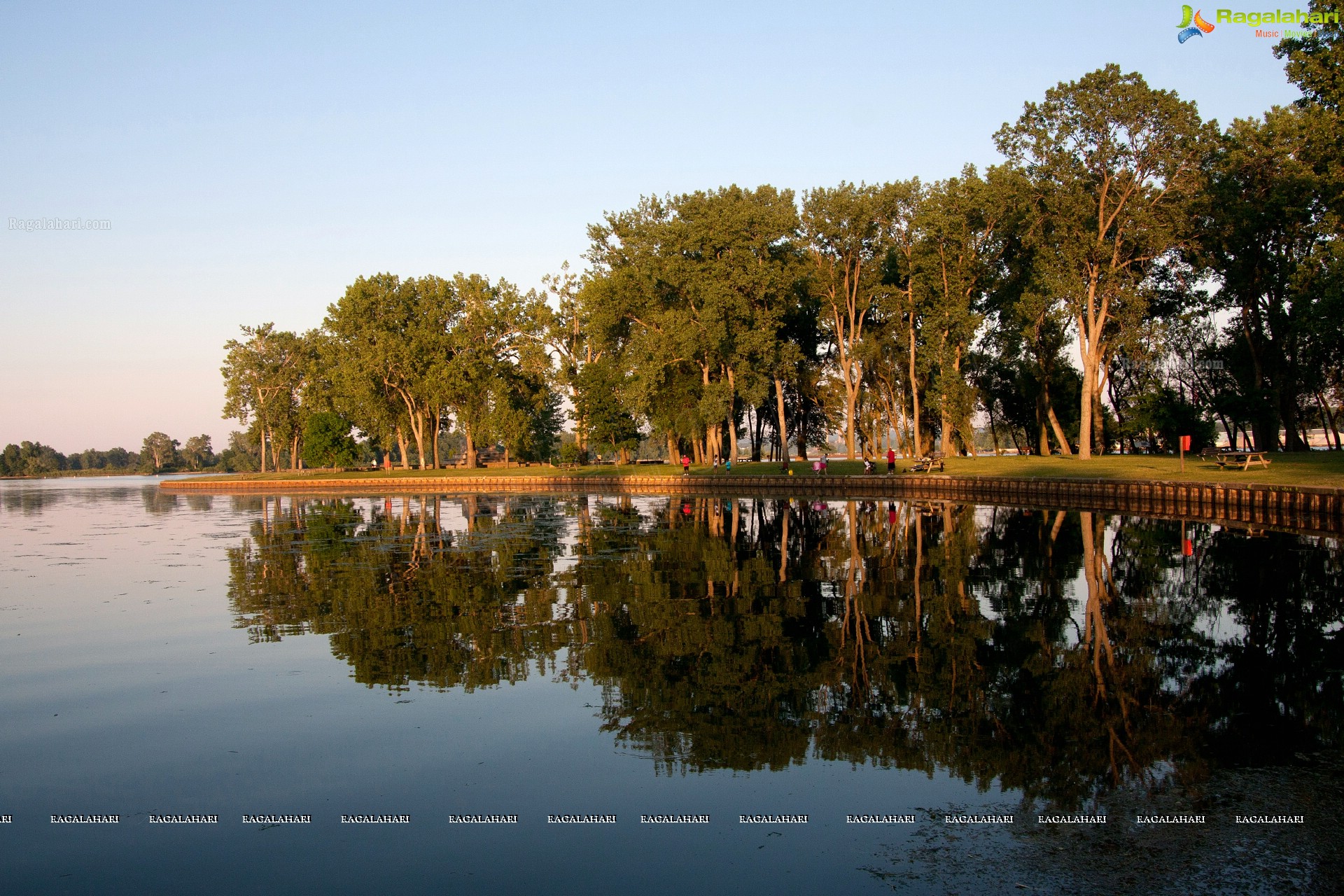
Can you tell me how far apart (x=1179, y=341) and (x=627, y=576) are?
67.6 metres

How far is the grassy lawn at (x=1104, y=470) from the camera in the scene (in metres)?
37.5

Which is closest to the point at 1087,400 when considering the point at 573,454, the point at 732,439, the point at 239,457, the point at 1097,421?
the point at 1097,421

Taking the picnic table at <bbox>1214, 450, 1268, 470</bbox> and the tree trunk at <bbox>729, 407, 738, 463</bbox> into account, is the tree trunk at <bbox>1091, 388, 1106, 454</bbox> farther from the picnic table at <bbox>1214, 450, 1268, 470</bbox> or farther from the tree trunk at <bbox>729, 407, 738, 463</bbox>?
the tree trunk at <bbox>729, 407, 738, 463</bbox>

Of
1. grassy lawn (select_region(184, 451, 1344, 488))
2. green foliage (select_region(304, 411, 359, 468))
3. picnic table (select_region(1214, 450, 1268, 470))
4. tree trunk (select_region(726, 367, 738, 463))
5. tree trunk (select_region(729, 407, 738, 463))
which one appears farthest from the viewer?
green foliage (select_region(304, 411, 359, 468))

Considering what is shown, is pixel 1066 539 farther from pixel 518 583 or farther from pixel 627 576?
→ pixel 518 583

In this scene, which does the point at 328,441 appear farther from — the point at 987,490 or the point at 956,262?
the point at 987,490

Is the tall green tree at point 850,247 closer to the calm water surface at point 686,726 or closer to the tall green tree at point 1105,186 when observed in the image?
the tall green tree at point 1105,186

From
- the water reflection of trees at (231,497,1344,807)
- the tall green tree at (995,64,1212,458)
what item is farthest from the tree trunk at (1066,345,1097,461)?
the water reflection of trees at (231,497,1344,807)

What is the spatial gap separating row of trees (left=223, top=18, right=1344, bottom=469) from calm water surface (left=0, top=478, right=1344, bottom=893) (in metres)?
32.8

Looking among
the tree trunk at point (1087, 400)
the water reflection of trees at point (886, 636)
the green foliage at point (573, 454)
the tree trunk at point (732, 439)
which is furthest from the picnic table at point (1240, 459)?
the green foliage at point (573, 454)

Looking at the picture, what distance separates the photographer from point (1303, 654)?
1312 centimetres

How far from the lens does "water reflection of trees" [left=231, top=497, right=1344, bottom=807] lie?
9672mm

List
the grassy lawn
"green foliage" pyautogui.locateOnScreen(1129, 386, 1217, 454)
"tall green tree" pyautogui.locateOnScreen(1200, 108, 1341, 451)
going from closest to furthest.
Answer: the grassy lawn < "tall green tree" pyautogui.locateOnScreen(1200, 108, 1341, 451) < "green foliage" pyautogui.locateOnScreen(1129, 386, 1217, 454)

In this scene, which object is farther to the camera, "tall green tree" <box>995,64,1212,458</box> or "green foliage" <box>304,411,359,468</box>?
"green foliage" <box>304,411,359,468</box>
